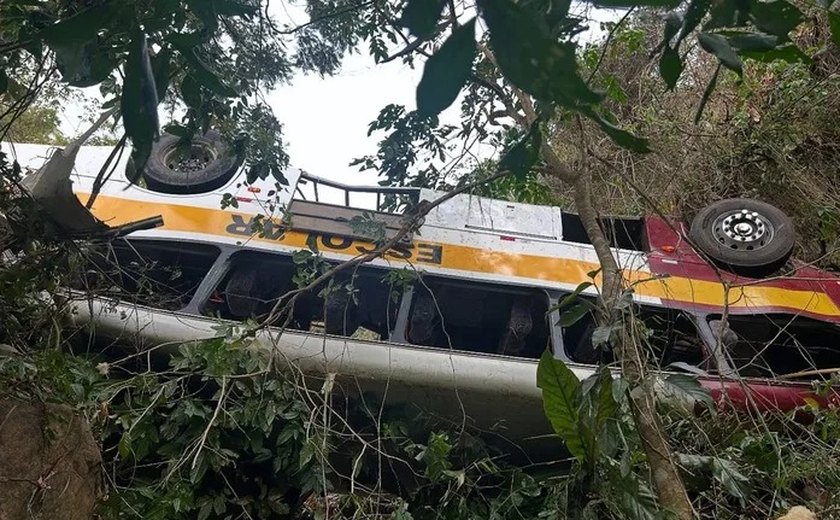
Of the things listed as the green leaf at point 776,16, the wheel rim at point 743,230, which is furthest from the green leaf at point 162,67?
the wheel rim at point 743,230

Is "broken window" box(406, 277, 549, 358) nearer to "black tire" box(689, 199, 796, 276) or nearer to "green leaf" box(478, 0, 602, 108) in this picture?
"black tire" box(689, 199, 796, 276)

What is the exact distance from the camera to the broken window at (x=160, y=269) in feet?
11.2

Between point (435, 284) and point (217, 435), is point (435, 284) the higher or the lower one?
the higher one

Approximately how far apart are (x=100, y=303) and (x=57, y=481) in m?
1.30

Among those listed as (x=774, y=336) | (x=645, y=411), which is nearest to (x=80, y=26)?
(x=645, y=411)

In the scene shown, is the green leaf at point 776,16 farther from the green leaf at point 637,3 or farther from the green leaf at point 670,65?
the green leaf at point 637,3

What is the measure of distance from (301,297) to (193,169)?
1117 millimetres

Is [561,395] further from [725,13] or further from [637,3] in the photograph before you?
[637,3]

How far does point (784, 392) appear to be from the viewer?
3.54 meters

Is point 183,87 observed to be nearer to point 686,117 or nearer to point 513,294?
point 513,294

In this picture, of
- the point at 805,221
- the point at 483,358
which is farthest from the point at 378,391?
the point at 805,221

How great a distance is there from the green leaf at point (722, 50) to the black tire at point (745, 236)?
3220 millimetres

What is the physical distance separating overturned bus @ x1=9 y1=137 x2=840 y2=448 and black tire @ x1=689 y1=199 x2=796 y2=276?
0.04 ft

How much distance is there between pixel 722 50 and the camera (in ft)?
4.15
